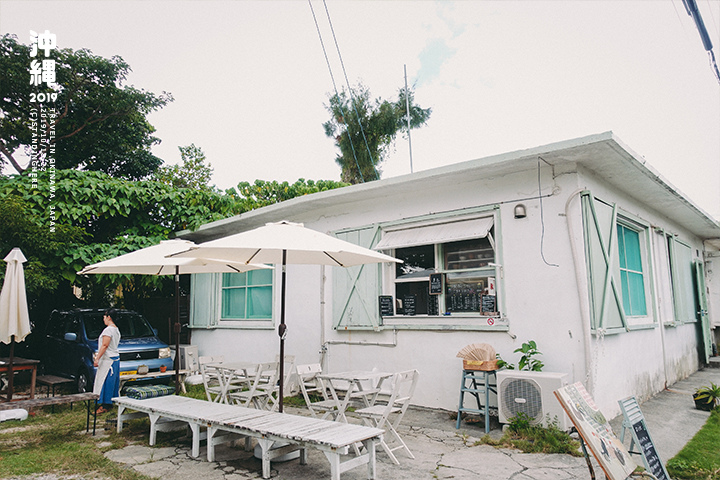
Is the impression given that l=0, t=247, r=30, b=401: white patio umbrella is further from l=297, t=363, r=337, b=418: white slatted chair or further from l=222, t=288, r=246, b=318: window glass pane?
l=222, t=288, r=246, b=318: window glass pane

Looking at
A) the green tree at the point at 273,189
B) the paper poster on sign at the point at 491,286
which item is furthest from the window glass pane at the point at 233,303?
the green tree at the point at 273,189

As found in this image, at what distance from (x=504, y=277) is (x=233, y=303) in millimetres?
5955

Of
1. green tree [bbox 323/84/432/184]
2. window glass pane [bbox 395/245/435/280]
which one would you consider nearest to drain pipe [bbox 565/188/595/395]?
window glass pane [bbox 395/245/435/280]

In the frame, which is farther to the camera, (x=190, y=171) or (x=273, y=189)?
(x=273, y=189)

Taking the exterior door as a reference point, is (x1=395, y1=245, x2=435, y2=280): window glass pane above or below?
above

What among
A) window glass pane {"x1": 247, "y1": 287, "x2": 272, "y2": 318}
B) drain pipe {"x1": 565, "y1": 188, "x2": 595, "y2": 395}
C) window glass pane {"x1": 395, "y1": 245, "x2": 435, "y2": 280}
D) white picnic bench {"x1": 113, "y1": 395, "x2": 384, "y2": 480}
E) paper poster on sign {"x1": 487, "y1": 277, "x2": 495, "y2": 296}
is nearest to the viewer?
white picnic bench {"x1": 113, "y1": 395, "x2": 384, "y2": 480}

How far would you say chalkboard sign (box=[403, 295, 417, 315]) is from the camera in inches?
270

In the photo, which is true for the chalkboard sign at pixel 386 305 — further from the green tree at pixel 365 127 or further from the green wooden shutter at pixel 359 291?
the green tree at pixel 365 127

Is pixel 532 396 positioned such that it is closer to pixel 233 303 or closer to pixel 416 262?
pixel 416 262

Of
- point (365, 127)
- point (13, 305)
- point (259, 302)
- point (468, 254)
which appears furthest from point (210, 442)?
point (365, 127)

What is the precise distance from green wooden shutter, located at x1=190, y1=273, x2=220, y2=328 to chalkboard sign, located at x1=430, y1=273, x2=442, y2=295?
529cm

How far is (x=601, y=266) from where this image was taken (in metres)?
5.73

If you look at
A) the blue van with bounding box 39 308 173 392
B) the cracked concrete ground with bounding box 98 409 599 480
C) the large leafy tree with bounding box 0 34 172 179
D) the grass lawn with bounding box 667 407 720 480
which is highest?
the large leafy tree with bounding box 0 34 172 179

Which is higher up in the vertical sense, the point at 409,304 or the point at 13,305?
the point at 13,305
